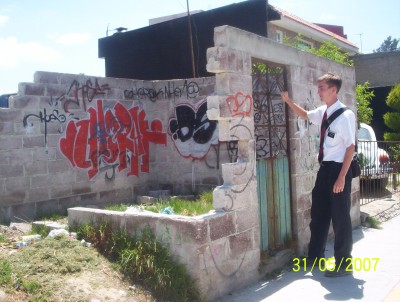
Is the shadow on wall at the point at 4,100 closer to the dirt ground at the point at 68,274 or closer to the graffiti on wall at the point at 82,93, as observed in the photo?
the graffiti on wall at the point at 82,93

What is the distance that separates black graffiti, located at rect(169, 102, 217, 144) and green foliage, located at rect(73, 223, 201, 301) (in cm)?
391

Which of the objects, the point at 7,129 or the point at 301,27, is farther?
the point at 301,27

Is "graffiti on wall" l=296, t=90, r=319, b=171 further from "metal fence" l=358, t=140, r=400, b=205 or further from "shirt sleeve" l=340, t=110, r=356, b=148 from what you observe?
"metal fence" l=358, t=140, r=400, b=205

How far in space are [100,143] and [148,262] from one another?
4224 millimetres

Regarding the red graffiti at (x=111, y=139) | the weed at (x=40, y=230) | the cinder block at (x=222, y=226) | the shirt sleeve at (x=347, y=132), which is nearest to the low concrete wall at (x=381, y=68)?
the red graffiti at (x=111, y=139)

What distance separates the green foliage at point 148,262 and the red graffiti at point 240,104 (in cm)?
153

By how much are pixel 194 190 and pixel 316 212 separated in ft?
12.0

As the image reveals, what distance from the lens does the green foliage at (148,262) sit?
416 centimetres

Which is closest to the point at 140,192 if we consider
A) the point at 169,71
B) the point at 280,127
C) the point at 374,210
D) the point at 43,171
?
the point at 43,171

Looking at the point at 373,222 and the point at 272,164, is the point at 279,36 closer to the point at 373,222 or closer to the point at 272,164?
the point at 373,222

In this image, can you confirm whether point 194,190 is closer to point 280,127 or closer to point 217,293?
point 280,127

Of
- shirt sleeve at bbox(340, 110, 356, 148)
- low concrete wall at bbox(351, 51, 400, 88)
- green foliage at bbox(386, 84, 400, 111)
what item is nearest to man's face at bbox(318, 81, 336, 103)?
shirt sleeve at bbox(340, 110, 356, 148)

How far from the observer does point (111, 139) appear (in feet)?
27.4
